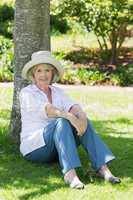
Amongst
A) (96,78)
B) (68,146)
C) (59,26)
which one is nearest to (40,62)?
(68,146)

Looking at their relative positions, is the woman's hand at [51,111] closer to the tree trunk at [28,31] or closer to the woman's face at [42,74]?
the woman's face at [42,74]

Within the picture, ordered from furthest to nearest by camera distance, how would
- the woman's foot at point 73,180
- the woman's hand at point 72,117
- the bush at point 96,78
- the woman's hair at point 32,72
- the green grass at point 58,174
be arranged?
the bush at point 96,78 → the woman's hair at point 32,72 → the woman's hand at point 72,117 → the woman's foot at point 73,180 → the green grass at point 58,174

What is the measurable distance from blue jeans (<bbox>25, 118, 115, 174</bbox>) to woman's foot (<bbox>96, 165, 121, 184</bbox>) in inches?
1.8

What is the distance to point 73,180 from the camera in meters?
5.76

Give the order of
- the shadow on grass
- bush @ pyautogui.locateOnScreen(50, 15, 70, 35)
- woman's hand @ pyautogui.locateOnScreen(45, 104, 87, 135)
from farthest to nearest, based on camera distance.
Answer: bush @ pyautogui.locateOnScreen(50, 15, 70, 35) → woman's hand @ pyautogui.locateOnScreen(45, 104, 87, 135) → the shadow on grass

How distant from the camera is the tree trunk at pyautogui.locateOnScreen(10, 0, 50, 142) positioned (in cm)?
693

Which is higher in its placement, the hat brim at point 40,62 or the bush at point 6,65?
the hat brim at point 40,62

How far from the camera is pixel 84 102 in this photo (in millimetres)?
11805

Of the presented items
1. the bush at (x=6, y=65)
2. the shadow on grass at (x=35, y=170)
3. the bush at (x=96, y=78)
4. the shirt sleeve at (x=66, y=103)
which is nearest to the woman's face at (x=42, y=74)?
the shirt sleeve at (x=66, y=103)

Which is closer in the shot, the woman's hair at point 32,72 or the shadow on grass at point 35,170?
the shadow on grass at point 35,170

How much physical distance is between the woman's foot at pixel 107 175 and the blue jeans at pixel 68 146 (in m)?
0.05

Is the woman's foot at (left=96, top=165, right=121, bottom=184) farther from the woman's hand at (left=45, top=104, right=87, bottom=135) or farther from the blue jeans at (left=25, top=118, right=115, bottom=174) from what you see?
the woman's hand at (left=45, top=104, right=87, bottom=135)

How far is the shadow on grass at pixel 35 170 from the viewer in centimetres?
583

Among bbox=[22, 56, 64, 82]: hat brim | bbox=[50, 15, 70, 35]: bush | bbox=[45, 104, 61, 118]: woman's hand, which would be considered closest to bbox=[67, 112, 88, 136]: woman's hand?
bbox=[45, 104, 61, 118]: woman's hand
